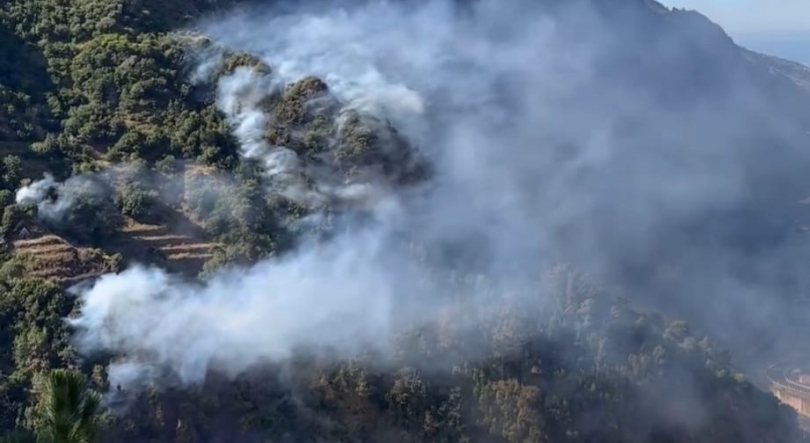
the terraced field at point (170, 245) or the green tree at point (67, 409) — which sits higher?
the terraced field at point (170, 245)

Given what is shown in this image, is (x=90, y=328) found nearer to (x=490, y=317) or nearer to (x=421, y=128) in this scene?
(x=490, y=317)

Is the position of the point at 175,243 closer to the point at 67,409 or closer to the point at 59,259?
the point at 59,259

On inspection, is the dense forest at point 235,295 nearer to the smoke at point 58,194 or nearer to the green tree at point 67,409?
the smoke at point 58,194

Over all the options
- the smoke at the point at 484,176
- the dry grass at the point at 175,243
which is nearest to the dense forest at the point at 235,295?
the dry grass at the point at 175,243

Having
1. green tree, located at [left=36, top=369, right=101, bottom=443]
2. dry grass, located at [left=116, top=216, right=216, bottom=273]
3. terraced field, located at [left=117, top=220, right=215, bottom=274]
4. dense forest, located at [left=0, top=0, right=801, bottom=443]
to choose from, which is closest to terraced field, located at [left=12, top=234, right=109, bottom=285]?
dense forest, located at [left=0, top=0, right=801, bottom=443]

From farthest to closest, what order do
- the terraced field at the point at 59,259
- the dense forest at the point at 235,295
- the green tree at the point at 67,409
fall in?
1. the terraced field at the point at 59,259
2. the dense forest at the point at 235,295
3. the green tree at the point at 67,409

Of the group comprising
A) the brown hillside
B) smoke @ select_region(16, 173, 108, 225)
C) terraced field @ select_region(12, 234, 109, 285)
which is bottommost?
terraced field @ select_region(12, 234, 109, 285)

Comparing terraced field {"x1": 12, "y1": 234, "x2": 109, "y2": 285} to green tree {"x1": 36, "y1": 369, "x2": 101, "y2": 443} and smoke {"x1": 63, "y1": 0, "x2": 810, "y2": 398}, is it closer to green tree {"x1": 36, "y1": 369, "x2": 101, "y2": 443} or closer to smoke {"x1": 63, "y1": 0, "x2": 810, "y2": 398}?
smoke {"x1": 63, "y1": 0, "x2": 810, "y2": 398}
